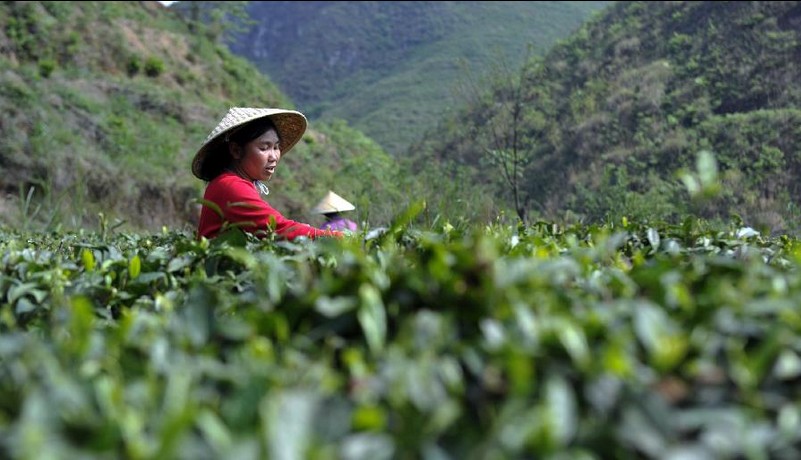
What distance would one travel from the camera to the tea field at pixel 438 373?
76cm

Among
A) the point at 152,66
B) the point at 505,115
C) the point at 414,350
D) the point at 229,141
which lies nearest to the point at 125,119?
the point at 152,66

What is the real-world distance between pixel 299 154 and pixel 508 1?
41.3 m

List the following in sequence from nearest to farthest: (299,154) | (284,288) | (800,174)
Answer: (284,288)
(800,174)
(299,154)

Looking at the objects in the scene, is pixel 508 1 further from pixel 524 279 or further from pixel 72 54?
pixel 524 279

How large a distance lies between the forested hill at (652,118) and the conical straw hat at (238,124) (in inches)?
267

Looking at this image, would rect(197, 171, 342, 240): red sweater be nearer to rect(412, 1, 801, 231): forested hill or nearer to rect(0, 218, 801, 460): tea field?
rect(0, 218, 801, 460): tea field

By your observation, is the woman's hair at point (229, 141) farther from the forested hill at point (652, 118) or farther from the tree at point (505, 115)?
the tree at point (505, 115)

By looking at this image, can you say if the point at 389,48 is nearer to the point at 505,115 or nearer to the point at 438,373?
the point at 505,115

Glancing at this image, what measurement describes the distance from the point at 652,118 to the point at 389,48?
1784 inches

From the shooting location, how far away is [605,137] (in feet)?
53.7

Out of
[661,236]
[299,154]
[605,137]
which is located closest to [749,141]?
[605,137]

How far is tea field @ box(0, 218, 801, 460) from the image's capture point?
0.76 metres

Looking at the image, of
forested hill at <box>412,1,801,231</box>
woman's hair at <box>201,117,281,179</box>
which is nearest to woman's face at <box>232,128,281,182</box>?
woman's hair at <box>201,117,281,179</box>

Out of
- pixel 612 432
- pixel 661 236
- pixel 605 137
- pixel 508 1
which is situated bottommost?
pixel 508 1
